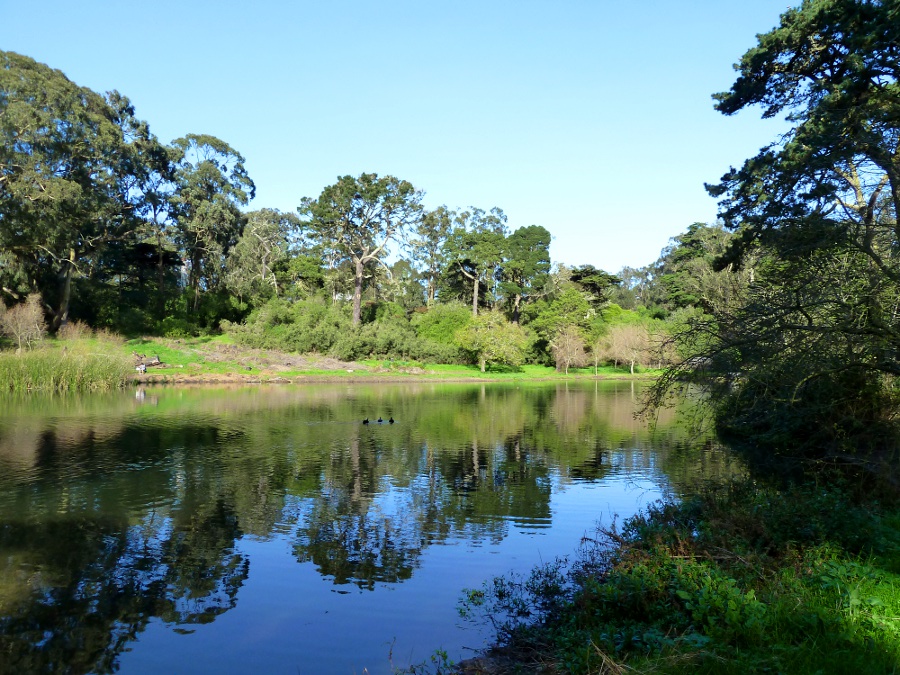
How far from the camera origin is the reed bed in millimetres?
35781

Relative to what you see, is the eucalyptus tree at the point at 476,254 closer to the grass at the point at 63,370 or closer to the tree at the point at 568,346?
the tree at the point at 568,346

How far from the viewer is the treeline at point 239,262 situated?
4797cm

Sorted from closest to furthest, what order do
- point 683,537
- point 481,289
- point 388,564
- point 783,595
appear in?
point 783,595
point 683,537
point 388,564
point 481,289

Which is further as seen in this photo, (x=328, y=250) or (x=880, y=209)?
(x=328, y=250)

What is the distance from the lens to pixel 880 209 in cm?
1186

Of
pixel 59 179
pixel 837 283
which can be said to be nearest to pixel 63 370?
pixel 59 179

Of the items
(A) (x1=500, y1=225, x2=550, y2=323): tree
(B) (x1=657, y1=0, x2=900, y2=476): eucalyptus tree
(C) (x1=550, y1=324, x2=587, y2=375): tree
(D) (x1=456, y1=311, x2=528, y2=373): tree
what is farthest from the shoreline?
(B) (x1=657, y1=0, x2=900, y2=476): eucalyptus tree

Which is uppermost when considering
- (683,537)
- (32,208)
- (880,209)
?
(32,208)

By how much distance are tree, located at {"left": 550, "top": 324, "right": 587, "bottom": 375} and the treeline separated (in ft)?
0.59

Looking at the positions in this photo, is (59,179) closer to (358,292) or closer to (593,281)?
(358,292)

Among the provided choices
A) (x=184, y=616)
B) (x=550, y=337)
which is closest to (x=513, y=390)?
(x=550, y=337)

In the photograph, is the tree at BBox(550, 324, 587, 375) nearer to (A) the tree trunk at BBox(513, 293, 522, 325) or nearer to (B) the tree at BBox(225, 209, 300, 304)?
(A) the tree trunk at BBox(513, 293, 522, 325)

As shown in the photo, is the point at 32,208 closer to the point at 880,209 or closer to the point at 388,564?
the point at 388,564

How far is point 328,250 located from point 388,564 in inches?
2346
